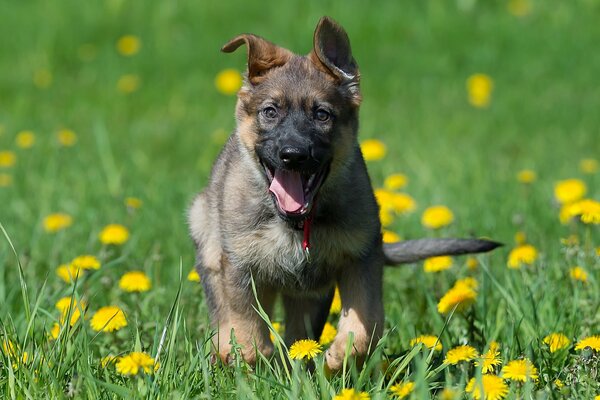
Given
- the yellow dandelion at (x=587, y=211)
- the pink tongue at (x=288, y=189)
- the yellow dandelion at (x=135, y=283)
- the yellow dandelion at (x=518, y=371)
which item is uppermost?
the pink tongue at (x=288, y=189)

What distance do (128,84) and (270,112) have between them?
5.14 meters

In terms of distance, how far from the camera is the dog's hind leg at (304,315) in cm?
425

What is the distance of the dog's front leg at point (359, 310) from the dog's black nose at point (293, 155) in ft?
1.48

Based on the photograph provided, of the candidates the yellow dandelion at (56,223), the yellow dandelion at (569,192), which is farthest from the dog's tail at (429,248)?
the yellow dandelion at (56,223)

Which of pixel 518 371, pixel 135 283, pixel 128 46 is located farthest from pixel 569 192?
pixel 128 46

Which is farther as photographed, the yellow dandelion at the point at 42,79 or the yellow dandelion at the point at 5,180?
the yellow dandelion at the point at 42,79

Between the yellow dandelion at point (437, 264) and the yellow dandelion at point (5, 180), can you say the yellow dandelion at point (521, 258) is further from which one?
the yellow dandelion at point (5, 180)

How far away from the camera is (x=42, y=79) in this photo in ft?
30.1

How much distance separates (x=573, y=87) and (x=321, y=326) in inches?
210

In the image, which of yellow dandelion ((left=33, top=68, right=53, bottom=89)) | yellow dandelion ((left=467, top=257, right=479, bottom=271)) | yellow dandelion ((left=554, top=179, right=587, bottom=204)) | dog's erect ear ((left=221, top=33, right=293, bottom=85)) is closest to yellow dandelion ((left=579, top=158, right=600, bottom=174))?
yellow dandelion ((left=554, top=179, right=587, bottom=204))

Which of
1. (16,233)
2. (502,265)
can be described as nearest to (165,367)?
(502,265)

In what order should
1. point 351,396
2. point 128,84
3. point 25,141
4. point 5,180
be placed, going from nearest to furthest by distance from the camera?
point 351,396 → point 5,180 → point 25,141 → point 128,84

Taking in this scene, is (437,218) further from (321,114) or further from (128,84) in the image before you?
(128,84)

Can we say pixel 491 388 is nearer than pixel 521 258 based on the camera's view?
Yes
